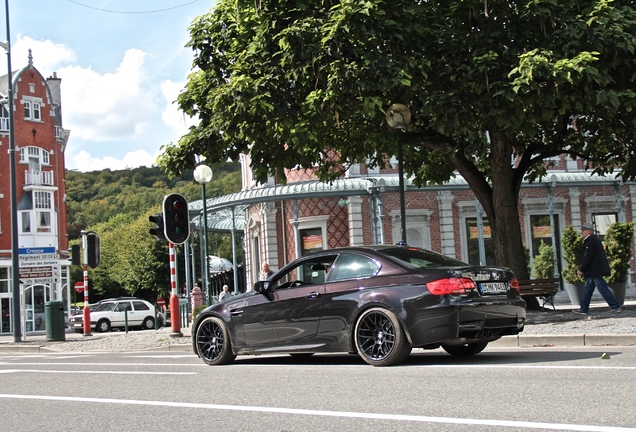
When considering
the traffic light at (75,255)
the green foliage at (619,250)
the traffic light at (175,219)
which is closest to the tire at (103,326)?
the traffic light at (75,255)

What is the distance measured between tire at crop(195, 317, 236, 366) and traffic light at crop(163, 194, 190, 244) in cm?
660

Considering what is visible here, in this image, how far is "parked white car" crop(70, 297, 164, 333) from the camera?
44.3 m

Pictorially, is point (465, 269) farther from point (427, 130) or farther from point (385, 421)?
point (427, 130)

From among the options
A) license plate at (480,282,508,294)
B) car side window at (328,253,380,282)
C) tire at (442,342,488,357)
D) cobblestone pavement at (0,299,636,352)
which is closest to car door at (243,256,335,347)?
car side window at (328,253,380,282)

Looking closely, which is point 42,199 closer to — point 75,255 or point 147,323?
point 147,323

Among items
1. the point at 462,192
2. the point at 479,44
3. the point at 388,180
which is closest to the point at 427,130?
the point at 479,44

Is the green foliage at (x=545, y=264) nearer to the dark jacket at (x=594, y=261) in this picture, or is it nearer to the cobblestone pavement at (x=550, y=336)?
the cobblestone pavement at (x=550, y=336)

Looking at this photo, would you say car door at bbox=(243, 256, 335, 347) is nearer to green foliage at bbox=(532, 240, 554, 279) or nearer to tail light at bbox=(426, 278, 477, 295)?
tail light at bbox=(426, 278, 477, 295)

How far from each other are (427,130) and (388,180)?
1617 centimetres

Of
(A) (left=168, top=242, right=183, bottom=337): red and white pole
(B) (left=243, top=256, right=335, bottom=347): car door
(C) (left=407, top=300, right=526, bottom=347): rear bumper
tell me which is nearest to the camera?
(C) (left=407, top=300, right=526, bottom=347): rear bumper

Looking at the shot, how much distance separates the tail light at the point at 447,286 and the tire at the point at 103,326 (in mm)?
36660

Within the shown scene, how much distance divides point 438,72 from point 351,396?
9638 millimetres

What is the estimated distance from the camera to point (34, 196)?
53.0 m

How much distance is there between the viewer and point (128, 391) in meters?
8.88
